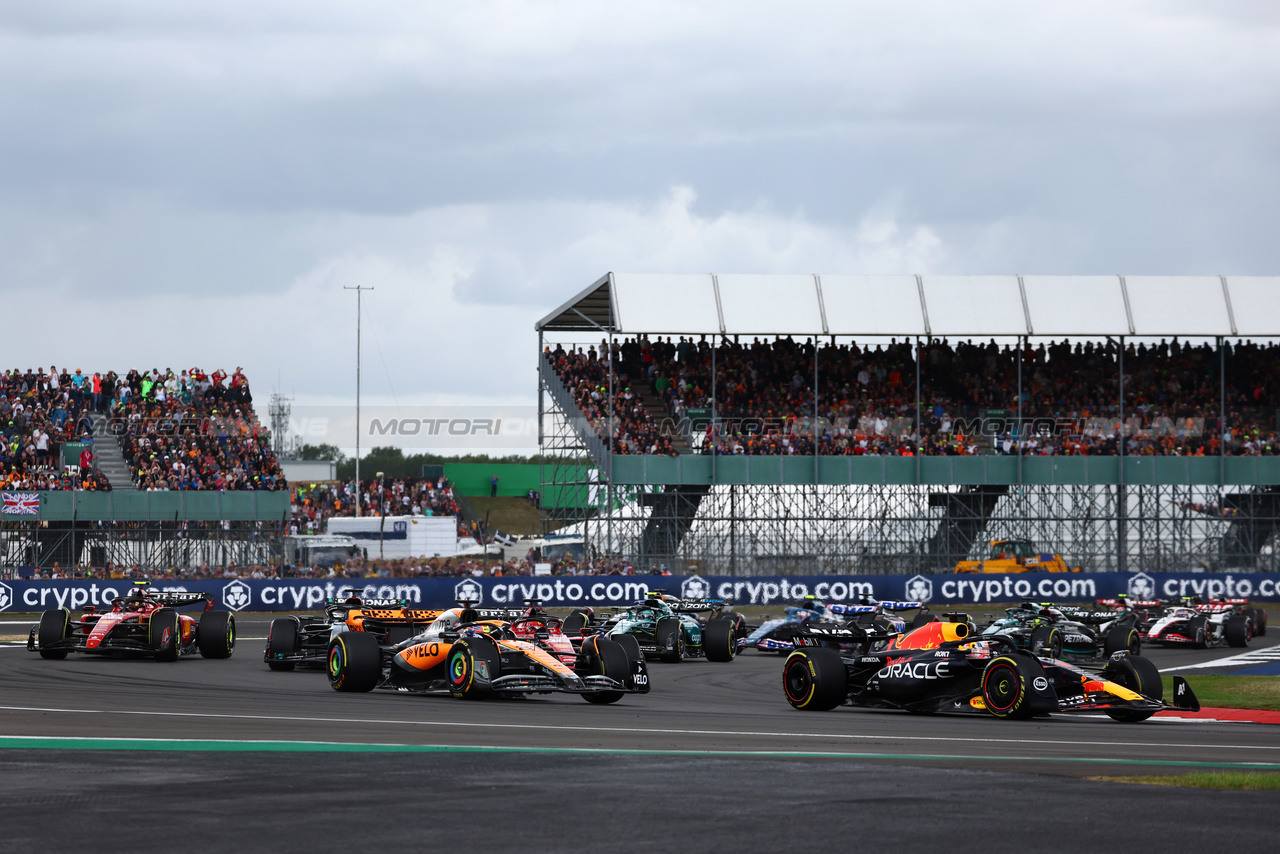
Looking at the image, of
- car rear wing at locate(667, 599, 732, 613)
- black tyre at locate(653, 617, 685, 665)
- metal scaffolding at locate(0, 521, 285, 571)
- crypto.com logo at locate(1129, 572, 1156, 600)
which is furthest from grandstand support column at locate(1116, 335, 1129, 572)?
metal scaffolding at locate(0, 521, 285, 571)

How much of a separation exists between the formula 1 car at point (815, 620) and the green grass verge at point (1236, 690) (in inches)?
201

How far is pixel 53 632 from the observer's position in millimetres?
25000

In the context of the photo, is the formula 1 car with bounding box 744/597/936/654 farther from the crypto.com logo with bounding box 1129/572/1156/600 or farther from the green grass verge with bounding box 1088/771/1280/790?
the crypto.com logo with bounding box 1129/572/1156/600

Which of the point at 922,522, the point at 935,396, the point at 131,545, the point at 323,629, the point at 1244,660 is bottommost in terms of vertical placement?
the point at 1244,660

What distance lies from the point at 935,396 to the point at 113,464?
2704 cm

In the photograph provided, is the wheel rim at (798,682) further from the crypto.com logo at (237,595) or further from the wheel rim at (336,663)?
the crypto.com logo at (237,595)

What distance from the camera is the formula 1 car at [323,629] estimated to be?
23516mm

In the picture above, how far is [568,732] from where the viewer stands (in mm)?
13938

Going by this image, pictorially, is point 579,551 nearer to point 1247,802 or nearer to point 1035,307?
point 1035,307

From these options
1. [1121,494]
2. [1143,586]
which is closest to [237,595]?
[1143,586]

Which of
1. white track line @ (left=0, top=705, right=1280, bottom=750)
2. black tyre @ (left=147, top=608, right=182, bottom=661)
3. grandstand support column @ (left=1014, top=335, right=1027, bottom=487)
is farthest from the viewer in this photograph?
grandstand support column @ (left=1014, top=335, right=1027, bottom=487)

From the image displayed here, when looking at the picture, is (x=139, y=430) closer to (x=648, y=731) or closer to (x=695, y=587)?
(x=695, y=587)

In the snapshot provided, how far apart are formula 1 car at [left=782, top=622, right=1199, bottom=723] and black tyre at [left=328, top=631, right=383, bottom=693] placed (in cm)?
526

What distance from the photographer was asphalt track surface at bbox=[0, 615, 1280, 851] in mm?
8070
